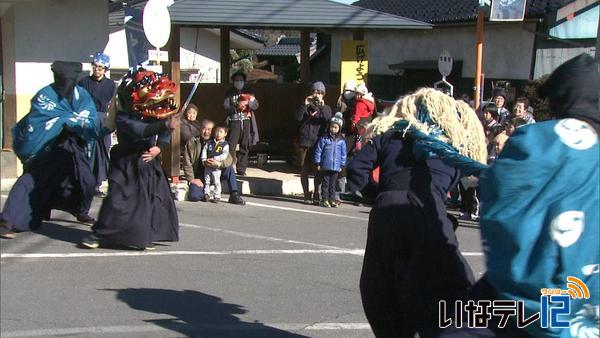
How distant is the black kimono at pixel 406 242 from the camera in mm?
4254

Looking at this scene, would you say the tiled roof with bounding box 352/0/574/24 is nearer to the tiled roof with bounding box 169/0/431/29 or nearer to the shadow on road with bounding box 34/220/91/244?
the tiled roof with bounding box 169/0/431/29

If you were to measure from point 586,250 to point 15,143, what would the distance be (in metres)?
6.86

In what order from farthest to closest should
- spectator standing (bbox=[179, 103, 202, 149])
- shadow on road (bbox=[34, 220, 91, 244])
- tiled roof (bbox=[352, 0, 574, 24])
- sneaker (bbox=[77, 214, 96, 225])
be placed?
1. tiled roof (bbox=[352, 0, 574, 24])
2. spectator standing (bbox=[179, 103, 202, 149])
3. sneaker (bbox=[77, 214, 96, 225])
4. shadow on road (bbox=[34, 220, 91, 244])

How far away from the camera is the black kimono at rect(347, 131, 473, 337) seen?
4.25 meters

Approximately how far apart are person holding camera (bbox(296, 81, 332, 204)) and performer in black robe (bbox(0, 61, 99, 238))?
13.4 feet

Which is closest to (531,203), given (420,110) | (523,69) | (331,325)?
(420,110)

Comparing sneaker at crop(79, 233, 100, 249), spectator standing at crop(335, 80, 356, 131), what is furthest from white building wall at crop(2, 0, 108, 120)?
sneaker at crop(79, 233, 100, 249)

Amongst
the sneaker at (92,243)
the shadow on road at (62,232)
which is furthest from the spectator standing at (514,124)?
the shadow on road at (62,232)

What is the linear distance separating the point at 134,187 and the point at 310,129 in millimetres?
4883

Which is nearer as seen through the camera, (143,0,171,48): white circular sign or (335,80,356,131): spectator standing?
(143,0,171,48): white circular sign

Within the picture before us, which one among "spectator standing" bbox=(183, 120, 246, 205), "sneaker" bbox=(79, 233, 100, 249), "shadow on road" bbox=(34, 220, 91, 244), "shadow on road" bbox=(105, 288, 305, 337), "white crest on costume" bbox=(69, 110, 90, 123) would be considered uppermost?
"white crest on costume" bbox=(69, 110, 90, 123)

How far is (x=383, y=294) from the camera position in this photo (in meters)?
4.56

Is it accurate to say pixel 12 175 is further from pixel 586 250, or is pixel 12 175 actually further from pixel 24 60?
pixel 586 250

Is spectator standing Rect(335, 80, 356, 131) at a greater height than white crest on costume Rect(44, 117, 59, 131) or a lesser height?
greater
